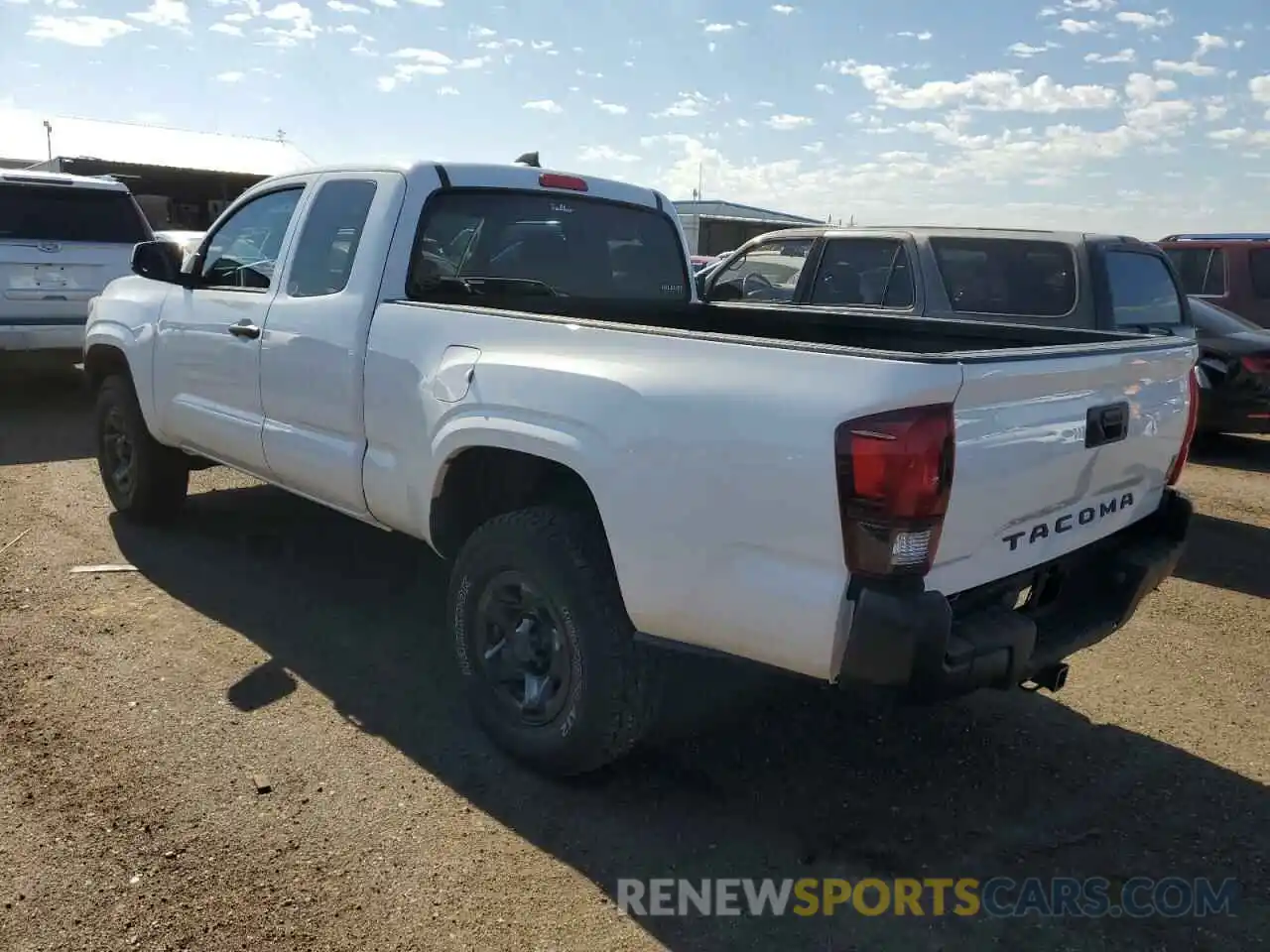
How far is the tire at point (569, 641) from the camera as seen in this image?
10.1 feet

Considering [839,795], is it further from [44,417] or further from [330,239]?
[44,417]

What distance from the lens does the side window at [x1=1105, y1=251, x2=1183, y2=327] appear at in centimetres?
653

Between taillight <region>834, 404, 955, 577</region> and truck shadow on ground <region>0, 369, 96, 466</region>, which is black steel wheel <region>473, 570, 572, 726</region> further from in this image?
truck shadow on ground <region>0, 369, 96, 466</region>

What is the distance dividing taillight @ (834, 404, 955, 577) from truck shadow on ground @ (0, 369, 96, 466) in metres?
6.99

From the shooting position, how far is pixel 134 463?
18.9 feet

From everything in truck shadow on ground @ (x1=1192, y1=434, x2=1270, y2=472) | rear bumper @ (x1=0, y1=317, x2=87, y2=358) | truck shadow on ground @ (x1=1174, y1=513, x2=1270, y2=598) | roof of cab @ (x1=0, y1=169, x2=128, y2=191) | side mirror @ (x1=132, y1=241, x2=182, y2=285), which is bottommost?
truck shadow on ground @ (x1=1174, y1=513, x2=1270, y2=598)

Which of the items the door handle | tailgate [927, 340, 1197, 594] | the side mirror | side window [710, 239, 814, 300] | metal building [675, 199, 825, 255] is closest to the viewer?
tailgate [927, 340, 1197, 594]

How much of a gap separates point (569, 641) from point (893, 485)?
1.18m

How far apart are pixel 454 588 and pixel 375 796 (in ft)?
2.35

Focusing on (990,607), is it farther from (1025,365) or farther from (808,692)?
(808,692)

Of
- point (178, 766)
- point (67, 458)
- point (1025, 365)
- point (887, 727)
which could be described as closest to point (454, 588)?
point (178, 766)

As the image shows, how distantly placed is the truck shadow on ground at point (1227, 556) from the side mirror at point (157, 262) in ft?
17.2

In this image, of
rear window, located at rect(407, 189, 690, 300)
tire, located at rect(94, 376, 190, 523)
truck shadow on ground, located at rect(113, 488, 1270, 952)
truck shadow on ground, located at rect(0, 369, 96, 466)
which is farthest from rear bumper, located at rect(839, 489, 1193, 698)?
truck shadow on ground, located at rect(0, 369, 96, 466)

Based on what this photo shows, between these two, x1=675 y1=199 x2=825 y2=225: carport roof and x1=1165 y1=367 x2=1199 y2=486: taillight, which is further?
x1=675 y1=199 x2=825 y2=225: carport roof
